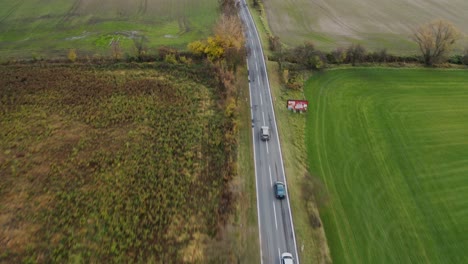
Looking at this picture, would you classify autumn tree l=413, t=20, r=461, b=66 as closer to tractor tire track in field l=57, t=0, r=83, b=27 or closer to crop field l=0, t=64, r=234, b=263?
crop field l=0, t=64, r=234, b=263

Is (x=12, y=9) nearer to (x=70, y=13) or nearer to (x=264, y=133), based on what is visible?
(x=70, y=13)

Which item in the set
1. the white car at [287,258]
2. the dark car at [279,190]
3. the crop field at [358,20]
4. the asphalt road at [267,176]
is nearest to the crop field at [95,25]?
the crop field at [358,20]

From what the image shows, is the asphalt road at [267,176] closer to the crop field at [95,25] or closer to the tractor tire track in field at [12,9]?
the crop field at [95,25]

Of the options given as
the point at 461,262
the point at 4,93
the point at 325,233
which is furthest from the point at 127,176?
the point at 461,262

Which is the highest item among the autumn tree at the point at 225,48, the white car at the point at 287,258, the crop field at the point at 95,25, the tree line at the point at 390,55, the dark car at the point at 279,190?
the crop field at the point at 95,25

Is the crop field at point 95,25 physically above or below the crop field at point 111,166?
above

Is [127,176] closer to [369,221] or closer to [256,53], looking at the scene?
[369,221]
